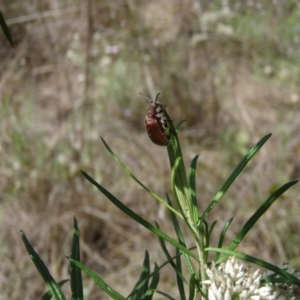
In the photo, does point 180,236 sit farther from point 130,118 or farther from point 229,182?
point 130,118

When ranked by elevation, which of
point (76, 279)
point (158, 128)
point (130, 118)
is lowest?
point (130, 118)

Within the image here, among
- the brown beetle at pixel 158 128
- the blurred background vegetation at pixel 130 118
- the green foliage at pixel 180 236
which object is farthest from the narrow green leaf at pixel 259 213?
the blurred background vegetation at pixel 130 118

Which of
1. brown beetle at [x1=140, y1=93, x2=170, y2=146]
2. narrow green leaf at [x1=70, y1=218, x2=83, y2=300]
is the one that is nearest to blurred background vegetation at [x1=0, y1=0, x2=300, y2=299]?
narrow green leaf at [x1=70, y1=218, x2=83, y2=300]

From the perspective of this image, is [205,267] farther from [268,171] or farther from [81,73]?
[81,73]

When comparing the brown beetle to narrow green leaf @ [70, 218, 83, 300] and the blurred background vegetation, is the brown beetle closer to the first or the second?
narrow green leaf @ [70, 218, 83, 300]

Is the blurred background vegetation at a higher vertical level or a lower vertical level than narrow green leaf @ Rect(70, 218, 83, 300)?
lower

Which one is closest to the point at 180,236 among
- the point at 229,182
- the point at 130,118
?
the point at 229,182

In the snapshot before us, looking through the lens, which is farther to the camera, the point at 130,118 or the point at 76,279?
the point at 130,118

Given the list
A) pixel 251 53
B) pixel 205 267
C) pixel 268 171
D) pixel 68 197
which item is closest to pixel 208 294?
pixel 205 267

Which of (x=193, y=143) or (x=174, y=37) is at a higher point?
(x=174, y=37)
